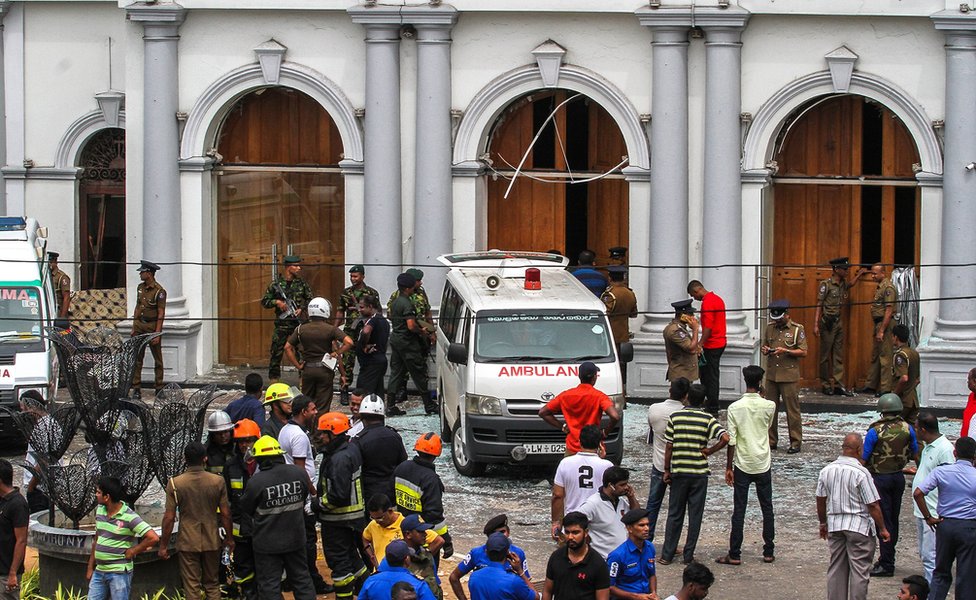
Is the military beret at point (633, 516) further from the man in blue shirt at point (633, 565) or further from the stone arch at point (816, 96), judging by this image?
the stone arch at point (816, 96)

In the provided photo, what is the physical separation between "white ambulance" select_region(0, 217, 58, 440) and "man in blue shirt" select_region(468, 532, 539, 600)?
900cm

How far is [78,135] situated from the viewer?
25.5 m

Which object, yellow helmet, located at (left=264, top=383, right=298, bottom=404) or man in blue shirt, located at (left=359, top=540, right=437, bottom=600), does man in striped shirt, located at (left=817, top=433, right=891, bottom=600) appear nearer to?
man in blue shirt, located at (left=359, top=540, right=437, bottom=600)

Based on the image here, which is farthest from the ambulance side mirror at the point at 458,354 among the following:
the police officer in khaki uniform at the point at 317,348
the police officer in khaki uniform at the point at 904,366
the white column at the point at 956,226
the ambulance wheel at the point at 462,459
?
the white column at the point at 956,226

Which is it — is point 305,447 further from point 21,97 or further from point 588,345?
point 21,97

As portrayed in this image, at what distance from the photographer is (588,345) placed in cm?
1772

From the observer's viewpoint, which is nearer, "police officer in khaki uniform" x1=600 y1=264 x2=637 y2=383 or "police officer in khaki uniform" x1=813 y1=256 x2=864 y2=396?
"police officer in khaki uniform" x1=600 y1=264 x2=637 y2=383

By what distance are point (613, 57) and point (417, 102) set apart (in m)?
2.64

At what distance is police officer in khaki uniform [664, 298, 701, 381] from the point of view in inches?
760

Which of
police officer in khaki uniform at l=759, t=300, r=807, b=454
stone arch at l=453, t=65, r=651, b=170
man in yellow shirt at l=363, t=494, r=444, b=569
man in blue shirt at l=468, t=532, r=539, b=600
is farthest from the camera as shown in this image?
stone arch at l=453, t=65, r=651, b=170

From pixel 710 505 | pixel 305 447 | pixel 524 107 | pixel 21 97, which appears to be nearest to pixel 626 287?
pixel 524 107

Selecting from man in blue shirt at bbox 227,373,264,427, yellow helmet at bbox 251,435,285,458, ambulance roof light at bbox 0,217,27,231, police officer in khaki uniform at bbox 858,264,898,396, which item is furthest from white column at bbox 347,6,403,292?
yellow helmet at bbox 251,435,285,458

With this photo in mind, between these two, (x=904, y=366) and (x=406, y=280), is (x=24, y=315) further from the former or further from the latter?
(x=904, y=366)

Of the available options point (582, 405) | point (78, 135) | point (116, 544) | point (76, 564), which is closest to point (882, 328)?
point (582, 405)
